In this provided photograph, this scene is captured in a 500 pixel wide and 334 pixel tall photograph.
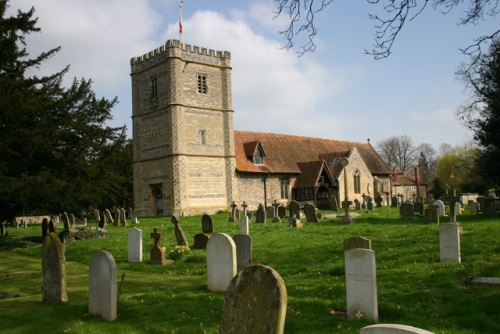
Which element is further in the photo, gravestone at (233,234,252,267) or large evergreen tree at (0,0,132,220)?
large evergreen tree at (0,0,132,220)

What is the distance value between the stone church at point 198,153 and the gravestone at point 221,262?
22.1 meters

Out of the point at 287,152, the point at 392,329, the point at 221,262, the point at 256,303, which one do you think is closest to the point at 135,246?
the point at 221,262

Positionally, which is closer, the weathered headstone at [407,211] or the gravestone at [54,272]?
the gravestone at [54,272]

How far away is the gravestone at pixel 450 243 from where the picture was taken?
997cm

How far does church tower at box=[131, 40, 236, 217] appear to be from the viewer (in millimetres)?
31922

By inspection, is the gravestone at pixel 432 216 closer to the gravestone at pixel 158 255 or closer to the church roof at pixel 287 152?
the gravestone at pixel 158 255

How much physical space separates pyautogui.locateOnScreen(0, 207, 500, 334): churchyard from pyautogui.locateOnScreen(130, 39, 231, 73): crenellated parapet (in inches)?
810

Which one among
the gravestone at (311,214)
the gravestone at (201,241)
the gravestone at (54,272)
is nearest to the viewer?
the gravestone at (54,272)

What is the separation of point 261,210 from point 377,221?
5.61m

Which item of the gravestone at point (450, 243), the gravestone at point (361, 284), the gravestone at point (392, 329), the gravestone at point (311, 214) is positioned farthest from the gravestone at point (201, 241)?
the gravestone at point (392, 329)

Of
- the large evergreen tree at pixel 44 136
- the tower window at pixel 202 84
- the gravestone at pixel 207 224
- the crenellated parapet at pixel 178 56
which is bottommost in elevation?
the gravestone at pixel 207 224

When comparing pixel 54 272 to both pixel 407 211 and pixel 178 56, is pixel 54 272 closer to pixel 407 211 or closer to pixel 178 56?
pixel 407 211

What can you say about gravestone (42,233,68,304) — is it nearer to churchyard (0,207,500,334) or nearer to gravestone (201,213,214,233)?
churchyard (0,207,500,334)

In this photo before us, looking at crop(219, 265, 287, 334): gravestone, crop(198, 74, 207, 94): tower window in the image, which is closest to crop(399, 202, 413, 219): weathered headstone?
crop(198, 74, 207, 94): tower window
